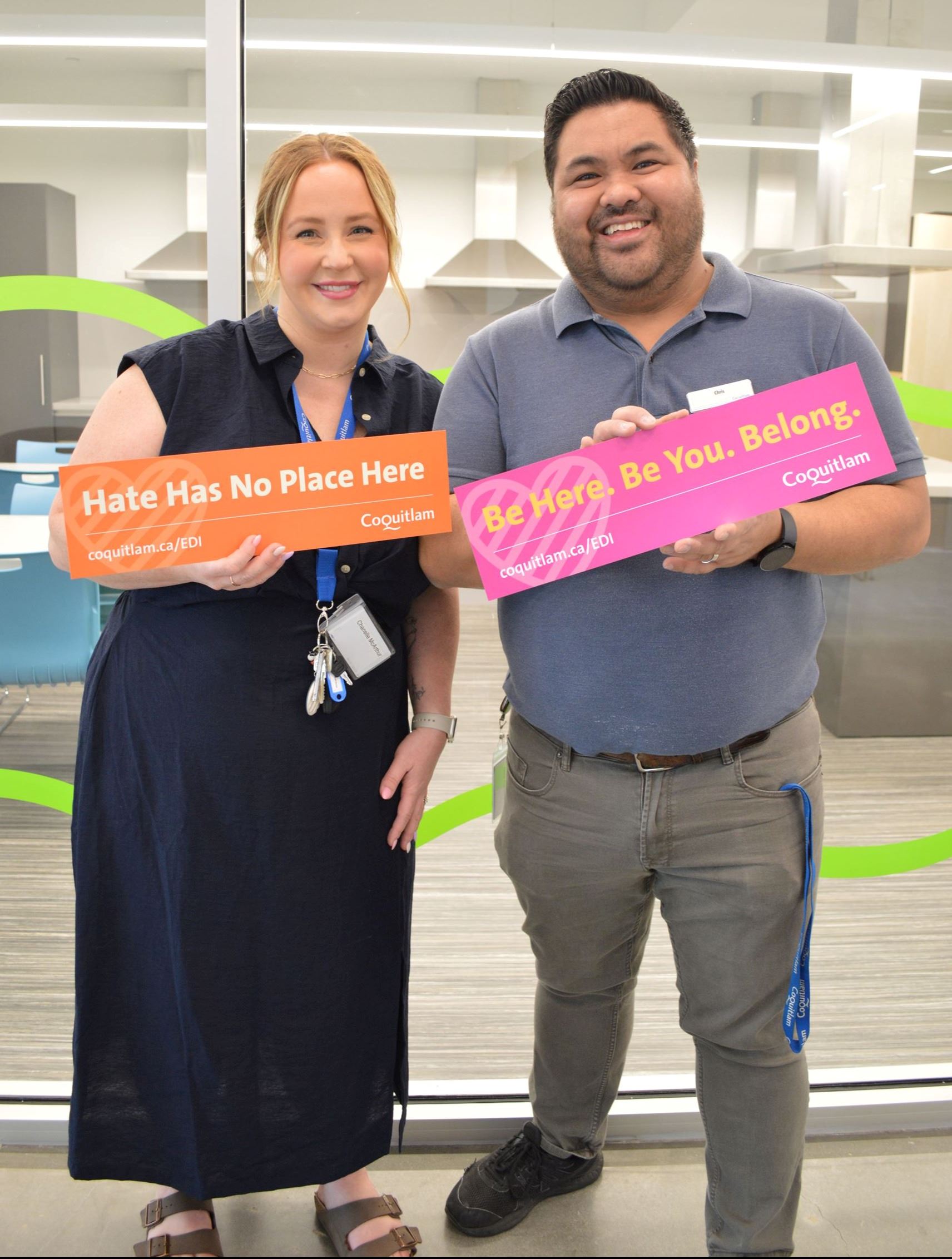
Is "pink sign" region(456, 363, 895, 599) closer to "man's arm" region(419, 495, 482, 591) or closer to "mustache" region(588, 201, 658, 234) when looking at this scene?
"man's arm" region(419, 495, 482, 591)

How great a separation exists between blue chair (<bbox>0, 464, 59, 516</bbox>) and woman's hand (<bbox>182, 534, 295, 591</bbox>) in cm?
93

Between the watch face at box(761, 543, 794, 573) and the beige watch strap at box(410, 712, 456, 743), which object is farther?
the beige watch strap at box(410, 712, 456, 743)

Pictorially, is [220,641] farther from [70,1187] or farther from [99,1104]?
[70,1187]

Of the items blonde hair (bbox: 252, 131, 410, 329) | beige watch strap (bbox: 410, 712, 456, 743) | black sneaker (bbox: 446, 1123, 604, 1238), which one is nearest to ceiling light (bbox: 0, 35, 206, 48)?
blonde hair (bbox: 252, 131, 410, 329)

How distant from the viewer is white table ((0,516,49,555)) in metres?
2.22

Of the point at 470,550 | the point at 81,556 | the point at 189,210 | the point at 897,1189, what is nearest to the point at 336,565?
the point at 470,550

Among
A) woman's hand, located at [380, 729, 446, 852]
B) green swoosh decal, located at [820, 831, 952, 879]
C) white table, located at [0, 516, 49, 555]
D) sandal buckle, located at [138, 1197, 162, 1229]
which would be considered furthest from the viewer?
green swoosh decal, located at [820, 831, 952, 879]

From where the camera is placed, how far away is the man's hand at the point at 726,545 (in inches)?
54.7

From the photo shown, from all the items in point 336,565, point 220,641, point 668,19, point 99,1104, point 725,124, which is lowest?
point 99,1104

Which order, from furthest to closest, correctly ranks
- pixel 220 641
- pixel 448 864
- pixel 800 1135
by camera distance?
pixel 448 864 < pixel 800 1135 < pixel 220 641

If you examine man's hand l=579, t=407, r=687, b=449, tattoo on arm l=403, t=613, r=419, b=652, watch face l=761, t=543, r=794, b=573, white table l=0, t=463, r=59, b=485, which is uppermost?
man's hand l=579, t=407, r=687, b=449

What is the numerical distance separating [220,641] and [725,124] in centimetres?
152

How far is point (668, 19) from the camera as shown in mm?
2111

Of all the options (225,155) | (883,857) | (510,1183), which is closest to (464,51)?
(225,155)
